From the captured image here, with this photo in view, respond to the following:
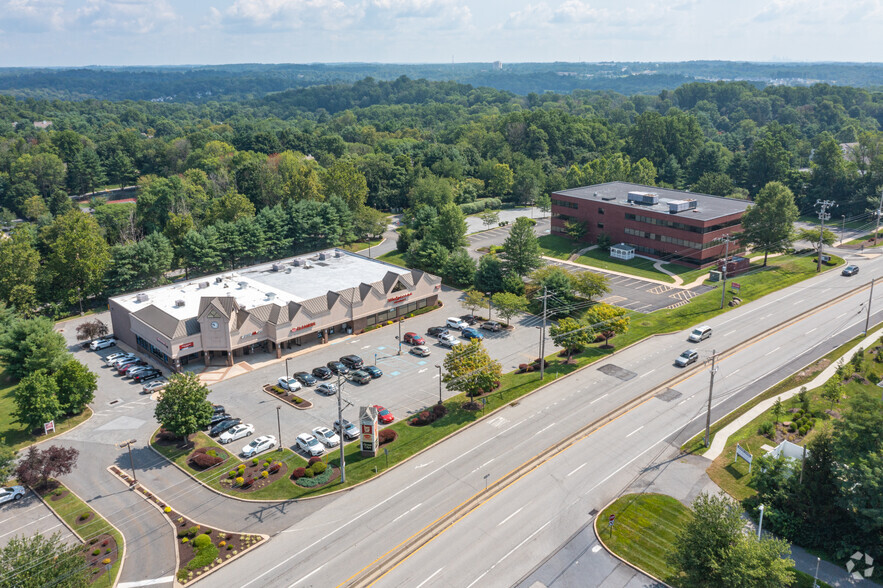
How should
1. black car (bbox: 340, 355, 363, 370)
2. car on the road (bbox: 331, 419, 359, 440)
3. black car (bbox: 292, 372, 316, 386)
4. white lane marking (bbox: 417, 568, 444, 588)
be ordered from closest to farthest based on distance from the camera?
white lane marking (bbox: 417, 568, 444, 588) < car on the road (bbox: 331, 419, 359, 440) < black car (bbox: 292, 372, 316, 386) < black car (bbox: 340, 355, 363, 370)

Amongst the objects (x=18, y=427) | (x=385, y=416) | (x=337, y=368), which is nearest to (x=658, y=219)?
(x=337, y=368)

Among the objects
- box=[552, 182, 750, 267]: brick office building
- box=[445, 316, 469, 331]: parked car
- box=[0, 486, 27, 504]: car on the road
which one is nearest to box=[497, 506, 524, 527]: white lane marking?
box=[445, 316, 469, 331]: parked car

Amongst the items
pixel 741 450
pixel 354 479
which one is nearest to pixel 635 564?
pixel 741 450

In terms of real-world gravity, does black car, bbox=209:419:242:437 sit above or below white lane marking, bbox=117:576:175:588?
above

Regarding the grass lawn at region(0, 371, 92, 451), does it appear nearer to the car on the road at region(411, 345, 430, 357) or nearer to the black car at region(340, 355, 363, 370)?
the black car at region(340, 355, 363, 370)

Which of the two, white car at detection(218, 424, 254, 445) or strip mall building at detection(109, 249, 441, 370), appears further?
strip mall building at detection(109, 249, 441, 370)

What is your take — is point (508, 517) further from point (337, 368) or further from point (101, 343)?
point (101, 343)

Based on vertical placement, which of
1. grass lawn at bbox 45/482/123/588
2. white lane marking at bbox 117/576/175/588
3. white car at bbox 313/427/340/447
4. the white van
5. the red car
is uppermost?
the white van

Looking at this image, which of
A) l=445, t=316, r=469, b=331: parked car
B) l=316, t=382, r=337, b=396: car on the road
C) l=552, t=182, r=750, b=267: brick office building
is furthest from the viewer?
l=552, t=182, r=750, b=267: brick office building
